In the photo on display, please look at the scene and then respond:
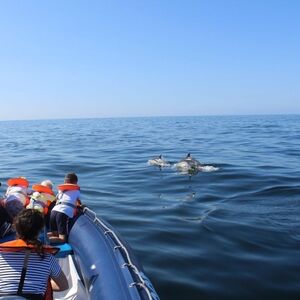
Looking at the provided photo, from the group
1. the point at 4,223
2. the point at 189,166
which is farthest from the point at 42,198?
the point at 189,166

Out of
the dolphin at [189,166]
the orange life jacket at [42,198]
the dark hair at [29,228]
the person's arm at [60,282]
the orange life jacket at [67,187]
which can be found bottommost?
the dolphin at [189,166]

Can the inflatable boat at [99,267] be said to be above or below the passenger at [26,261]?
below

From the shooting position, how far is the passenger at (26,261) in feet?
13.9

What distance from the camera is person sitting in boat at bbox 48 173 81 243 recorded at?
7.53 meters

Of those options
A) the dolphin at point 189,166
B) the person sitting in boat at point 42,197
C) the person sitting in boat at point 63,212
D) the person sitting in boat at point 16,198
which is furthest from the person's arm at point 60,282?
the dolphin at point 189,166

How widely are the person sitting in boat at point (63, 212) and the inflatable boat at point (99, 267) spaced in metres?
0.18

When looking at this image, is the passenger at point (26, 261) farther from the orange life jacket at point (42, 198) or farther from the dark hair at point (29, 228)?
the orange life jacket at point (42, 198)

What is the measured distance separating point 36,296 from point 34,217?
809mm

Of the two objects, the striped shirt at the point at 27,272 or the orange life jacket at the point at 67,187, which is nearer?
the striped shirt at the point at 27,272

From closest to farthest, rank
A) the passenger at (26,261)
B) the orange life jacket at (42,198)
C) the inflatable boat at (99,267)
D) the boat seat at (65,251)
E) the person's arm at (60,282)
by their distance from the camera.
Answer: the passenger at (26,261) < the person's arm at (60,282) < the inflatable boat at (99,267) < the boat seat at (65,251) < the orange life jacket at (42,198)

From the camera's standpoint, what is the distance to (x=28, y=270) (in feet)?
14.1

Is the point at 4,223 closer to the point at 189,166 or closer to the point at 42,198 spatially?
the point at 42,198

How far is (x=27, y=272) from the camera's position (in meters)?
4.30

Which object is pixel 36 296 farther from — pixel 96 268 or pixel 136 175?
pixel 136 175
